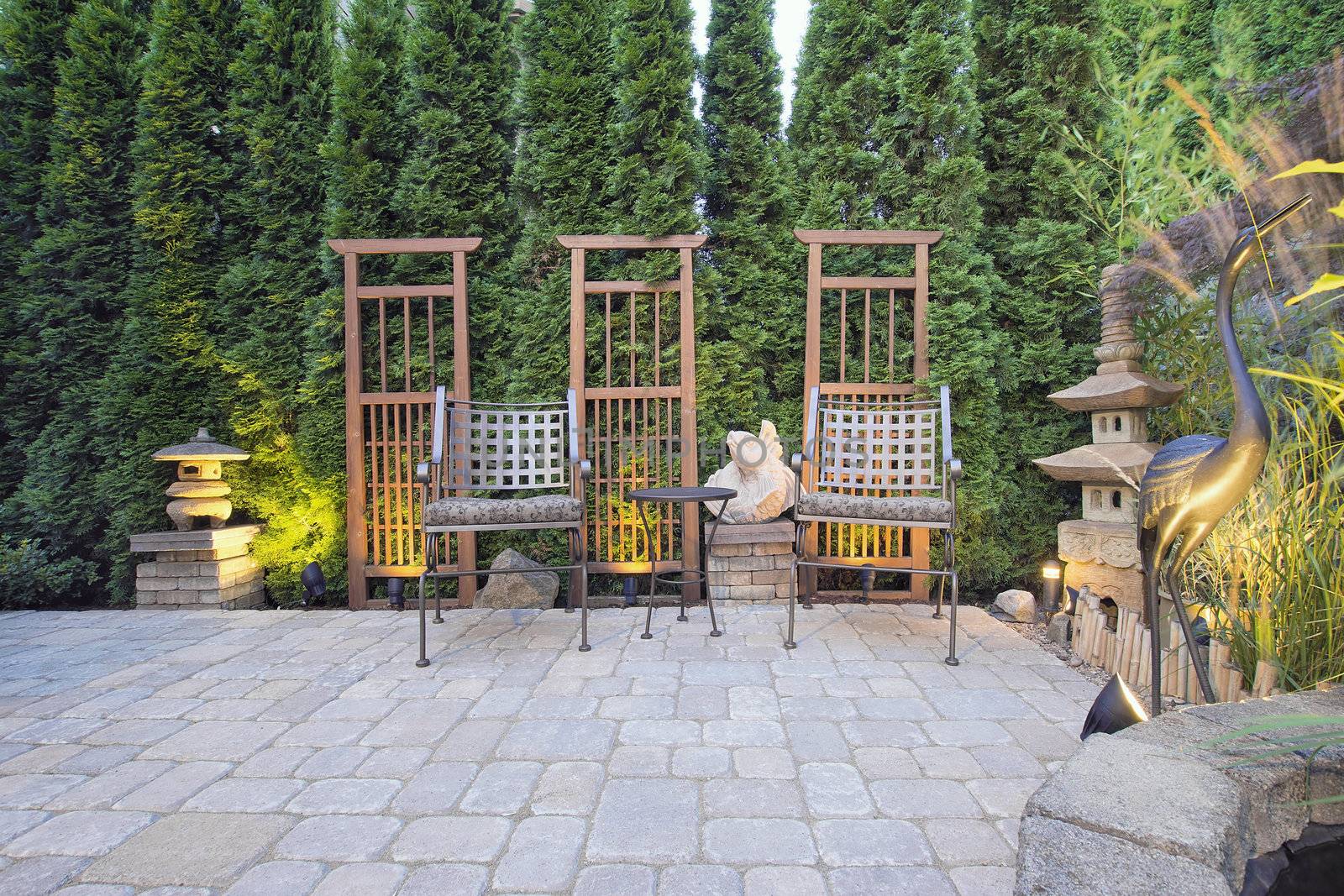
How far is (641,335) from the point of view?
3.97 meters

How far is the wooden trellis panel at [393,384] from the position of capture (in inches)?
150

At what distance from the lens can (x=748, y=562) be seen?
3629 mm

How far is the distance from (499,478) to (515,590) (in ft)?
2.53

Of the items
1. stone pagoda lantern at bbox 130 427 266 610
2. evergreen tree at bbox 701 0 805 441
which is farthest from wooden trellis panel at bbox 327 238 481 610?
evergreen tree at bbox 701 0 805 441

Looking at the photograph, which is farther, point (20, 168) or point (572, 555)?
point (20, 168)

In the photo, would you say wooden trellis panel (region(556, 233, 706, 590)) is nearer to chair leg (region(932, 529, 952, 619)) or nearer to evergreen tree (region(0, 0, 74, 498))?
chair leg (region(932, 529, 952, 619))

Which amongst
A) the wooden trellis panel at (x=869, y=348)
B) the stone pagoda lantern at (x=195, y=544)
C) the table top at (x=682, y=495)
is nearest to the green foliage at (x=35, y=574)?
the stone pagoda lantern at (x=195, y=544)

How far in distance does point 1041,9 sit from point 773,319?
7.74ft

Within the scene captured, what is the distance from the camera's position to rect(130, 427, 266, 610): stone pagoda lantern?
3732mm

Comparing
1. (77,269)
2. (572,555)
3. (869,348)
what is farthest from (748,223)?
(77,269)

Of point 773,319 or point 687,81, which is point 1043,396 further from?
point 687,81

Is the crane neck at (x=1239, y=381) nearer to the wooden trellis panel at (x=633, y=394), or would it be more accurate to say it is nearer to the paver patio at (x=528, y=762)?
the paver patio at (x=528, y=762)

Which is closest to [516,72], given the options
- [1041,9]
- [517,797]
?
[1041,9]

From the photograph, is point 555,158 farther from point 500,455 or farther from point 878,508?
point 878,508
